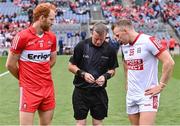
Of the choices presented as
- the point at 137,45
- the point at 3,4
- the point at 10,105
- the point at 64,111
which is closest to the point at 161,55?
the point at 137,45

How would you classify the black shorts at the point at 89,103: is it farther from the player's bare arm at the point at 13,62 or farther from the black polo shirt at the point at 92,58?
the player's bare arm at the point at 13,62

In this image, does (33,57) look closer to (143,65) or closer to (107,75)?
(107,75)

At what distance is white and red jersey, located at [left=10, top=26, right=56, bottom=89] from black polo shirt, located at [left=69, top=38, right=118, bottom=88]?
2.86 feet

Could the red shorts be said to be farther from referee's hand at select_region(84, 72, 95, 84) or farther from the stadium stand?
the stadium stand

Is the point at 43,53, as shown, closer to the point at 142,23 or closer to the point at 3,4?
the point at 142,23

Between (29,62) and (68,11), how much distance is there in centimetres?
4355

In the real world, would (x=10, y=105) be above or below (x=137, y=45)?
below

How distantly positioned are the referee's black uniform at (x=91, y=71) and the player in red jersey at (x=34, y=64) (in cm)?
87

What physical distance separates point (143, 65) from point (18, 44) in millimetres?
1680

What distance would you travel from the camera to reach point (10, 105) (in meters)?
13.9

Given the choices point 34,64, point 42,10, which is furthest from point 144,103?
point 42,10

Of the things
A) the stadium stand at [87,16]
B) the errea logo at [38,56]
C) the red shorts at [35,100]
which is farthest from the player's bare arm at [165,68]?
the stadium stand at [87,16]

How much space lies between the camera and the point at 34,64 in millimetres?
7004

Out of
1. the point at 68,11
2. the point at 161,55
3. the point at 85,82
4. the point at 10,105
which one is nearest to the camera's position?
the point at 161,55
